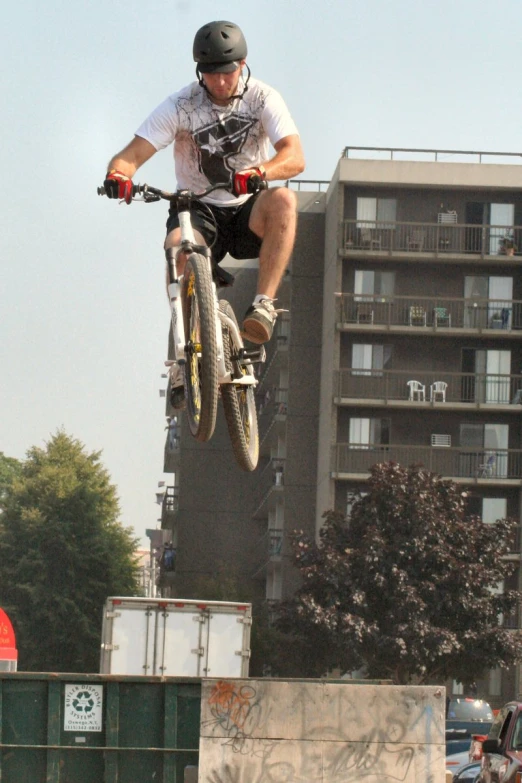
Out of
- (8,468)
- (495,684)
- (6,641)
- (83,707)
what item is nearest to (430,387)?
(495,684)

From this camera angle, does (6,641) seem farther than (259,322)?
Yes

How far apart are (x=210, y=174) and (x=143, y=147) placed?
1.41 feet

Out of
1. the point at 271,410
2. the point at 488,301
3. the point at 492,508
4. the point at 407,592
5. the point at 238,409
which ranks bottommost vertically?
the point at 407,592

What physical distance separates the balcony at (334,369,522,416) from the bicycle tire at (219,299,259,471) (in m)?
49.1

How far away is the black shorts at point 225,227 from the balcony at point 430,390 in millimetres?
49291

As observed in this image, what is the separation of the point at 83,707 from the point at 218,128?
9930mm

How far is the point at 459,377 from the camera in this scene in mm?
59719

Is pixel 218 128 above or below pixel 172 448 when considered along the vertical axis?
below

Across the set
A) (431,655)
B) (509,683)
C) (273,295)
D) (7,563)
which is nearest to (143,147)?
(273,295)

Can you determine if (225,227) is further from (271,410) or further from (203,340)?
(271,410)

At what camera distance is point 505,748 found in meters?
15.8

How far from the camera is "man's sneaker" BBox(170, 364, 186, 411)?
31.0 ft

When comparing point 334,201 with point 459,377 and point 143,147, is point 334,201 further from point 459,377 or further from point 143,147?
point 143,147

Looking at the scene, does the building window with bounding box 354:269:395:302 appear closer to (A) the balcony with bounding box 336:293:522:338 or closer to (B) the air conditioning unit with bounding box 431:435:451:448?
(A) the balcony with bounding box 336:293:522:338
